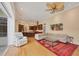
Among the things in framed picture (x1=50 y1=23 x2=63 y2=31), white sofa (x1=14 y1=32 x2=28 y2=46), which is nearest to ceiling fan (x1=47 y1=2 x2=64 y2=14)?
framed picture (x1=50 y1=23 x2=63 y2=31)

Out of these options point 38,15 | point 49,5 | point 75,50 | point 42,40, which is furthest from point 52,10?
point 75,50

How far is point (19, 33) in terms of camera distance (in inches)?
183

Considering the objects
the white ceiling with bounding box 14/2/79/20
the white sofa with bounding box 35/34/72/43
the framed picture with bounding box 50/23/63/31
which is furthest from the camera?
the framed picture with bounding box 50/23/63/31

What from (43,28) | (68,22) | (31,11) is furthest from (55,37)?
(31,11)

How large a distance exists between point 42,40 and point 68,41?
1.11 metres

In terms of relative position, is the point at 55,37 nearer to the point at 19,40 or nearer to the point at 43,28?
the point at 43,28

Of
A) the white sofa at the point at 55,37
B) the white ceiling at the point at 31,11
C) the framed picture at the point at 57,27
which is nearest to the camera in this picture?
the white ceiling at the point at 31,11

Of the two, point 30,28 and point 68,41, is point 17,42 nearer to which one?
point 30,28

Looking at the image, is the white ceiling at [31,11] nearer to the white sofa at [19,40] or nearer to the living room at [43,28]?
the living room at [43,28]

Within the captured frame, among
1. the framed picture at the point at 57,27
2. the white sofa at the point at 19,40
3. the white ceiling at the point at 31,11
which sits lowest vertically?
the white sofa at the point at 19,40

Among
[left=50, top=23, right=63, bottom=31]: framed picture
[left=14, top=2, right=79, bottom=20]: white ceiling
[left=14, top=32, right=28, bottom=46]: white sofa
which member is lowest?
[left=14, top=32, right=28, bottom=46]: white sofa

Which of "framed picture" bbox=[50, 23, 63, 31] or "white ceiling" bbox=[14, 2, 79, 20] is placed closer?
"white ceiling" bbox=[14, 2, 79, 20]

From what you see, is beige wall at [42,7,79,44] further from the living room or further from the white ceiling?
the white ceiling

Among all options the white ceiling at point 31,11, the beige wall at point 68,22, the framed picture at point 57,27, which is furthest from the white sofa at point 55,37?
the white ceiling at point 31,11
